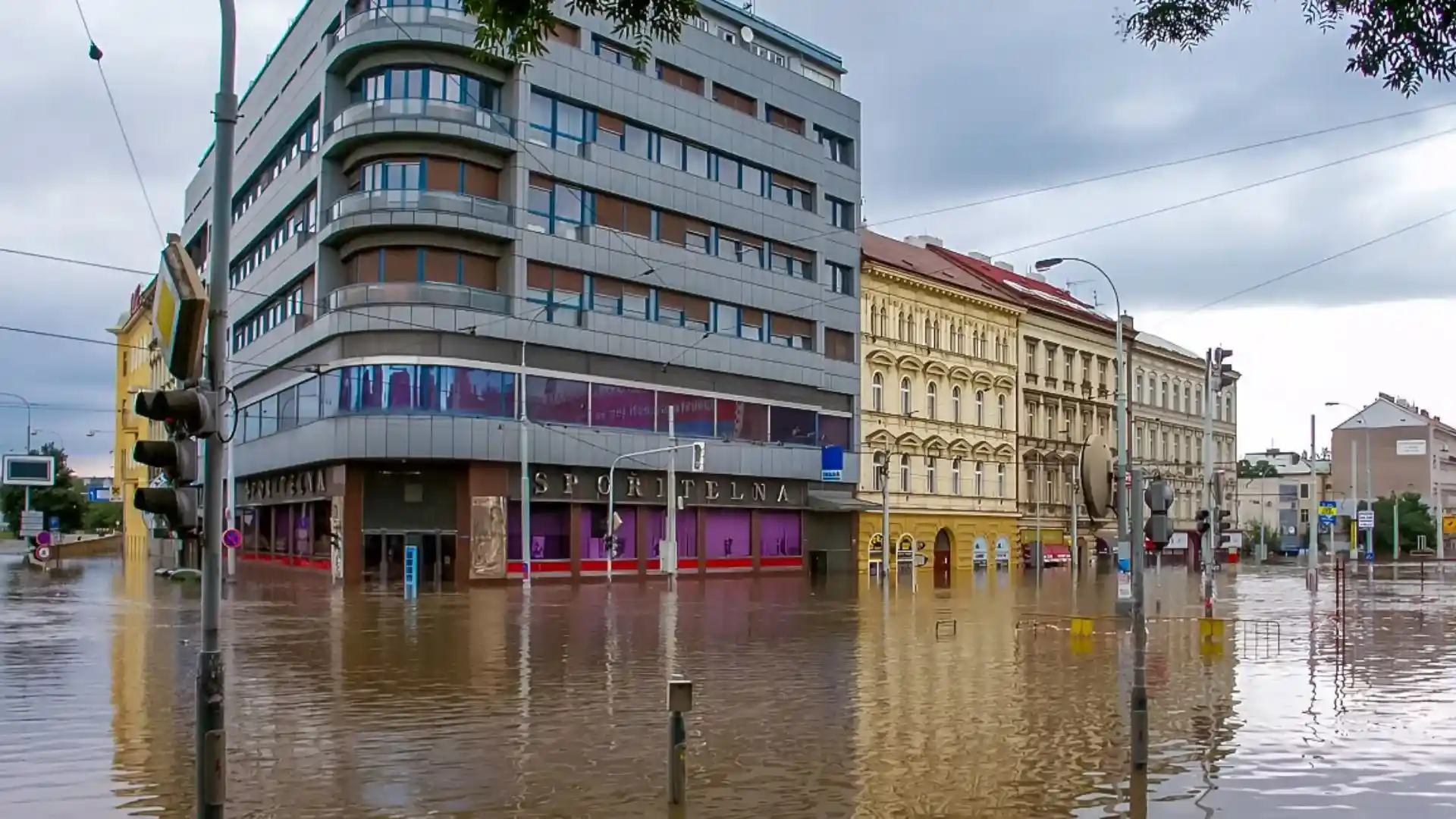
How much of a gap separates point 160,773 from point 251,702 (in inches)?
183

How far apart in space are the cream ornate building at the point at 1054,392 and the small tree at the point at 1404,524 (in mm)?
44655

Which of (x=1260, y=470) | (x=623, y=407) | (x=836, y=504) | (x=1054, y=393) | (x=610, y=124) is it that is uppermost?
(x=610, y=124)

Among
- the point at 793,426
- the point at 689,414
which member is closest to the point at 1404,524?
the point at 793,426

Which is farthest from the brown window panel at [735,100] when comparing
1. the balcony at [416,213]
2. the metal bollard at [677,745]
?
the metal bollard at [677,745]

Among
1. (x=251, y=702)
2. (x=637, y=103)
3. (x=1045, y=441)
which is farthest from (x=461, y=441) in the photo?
(x=1045, y=441)

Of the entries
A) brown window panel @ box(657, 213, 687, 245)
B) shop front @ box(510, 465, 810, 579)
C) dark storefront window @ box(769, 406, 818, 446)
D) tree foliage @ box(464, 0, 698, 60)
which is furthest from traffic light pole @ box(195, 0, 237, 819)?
dark storefront window @ box(769, 406, 818, 446)

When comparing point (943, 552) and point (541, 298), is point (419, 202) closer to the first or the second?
point (541, 298)

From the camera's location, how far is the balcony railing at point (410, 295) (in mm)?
47344

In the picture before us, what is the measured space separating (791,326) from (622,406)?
11.6m

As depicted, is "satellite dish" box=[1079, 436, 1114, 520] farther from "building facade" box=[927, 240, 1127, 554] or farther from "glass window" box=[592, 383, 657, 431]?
"building facade" box=[927, 240, 1127, 554]

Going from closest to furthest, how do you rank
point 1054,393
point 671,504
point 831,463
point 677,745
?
point 677,745, point 671,504, point 831,463, point 1054,393

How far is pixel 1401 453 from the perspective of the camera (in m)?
128

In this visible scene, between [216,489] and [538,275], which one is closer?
[216,489]

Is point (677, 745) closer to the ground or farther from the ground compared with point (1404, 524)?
farther from the ground
